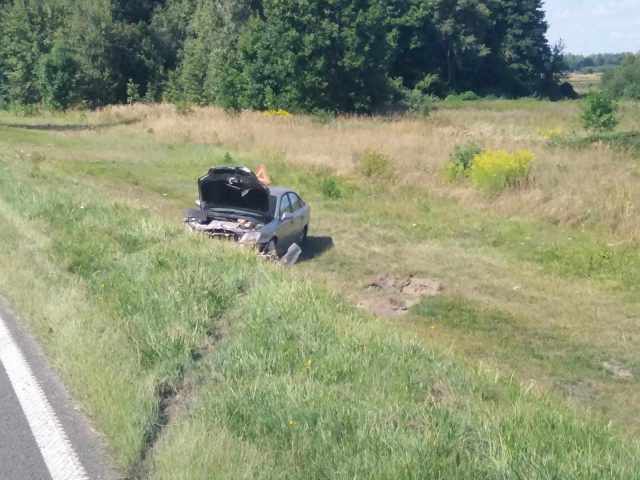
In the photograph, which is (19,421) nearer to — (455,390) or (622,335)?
(455,390)

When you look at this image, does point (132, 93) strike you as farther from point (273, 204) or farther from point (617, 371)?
point (617, 371)

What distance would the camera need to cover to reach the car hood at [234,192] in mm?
14688

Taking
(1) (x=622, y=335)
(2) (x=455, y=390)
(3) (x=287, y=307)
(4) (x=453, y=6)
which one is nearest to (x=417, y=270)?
(1) (x=622, y=335)

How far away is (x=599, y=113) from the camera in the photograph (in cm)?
3375

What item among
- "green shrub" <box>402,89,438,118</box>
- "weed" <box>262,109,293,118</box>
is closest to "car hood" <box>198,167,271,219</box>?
"weed" <box>262,109,293,118</box>

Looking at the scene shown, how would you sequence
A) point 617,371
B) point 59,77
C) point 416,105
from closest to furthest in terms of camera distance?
point 617,371 → point 416,105 → point 59,77

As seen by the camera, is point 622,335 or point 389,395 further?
point 622,335

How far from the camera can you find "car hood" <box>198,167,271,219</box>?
48.2 feet

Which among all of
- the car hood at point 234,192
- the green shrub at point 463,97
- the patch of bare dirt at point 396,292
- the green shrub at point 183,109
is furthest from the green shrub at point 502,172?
the green shrub at point 463,97

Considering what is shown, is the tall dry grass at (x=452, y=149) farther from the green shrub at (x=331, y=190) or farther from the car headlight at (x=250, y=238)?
the car headlight at (x=250, y=238)

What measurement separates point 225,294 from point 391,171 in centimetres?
1601

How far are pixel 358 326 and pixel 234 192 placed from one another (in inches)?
307

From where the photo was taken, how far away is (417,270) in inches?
591

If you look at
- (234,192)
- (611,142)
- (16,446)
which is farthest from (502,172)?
(16,446)
